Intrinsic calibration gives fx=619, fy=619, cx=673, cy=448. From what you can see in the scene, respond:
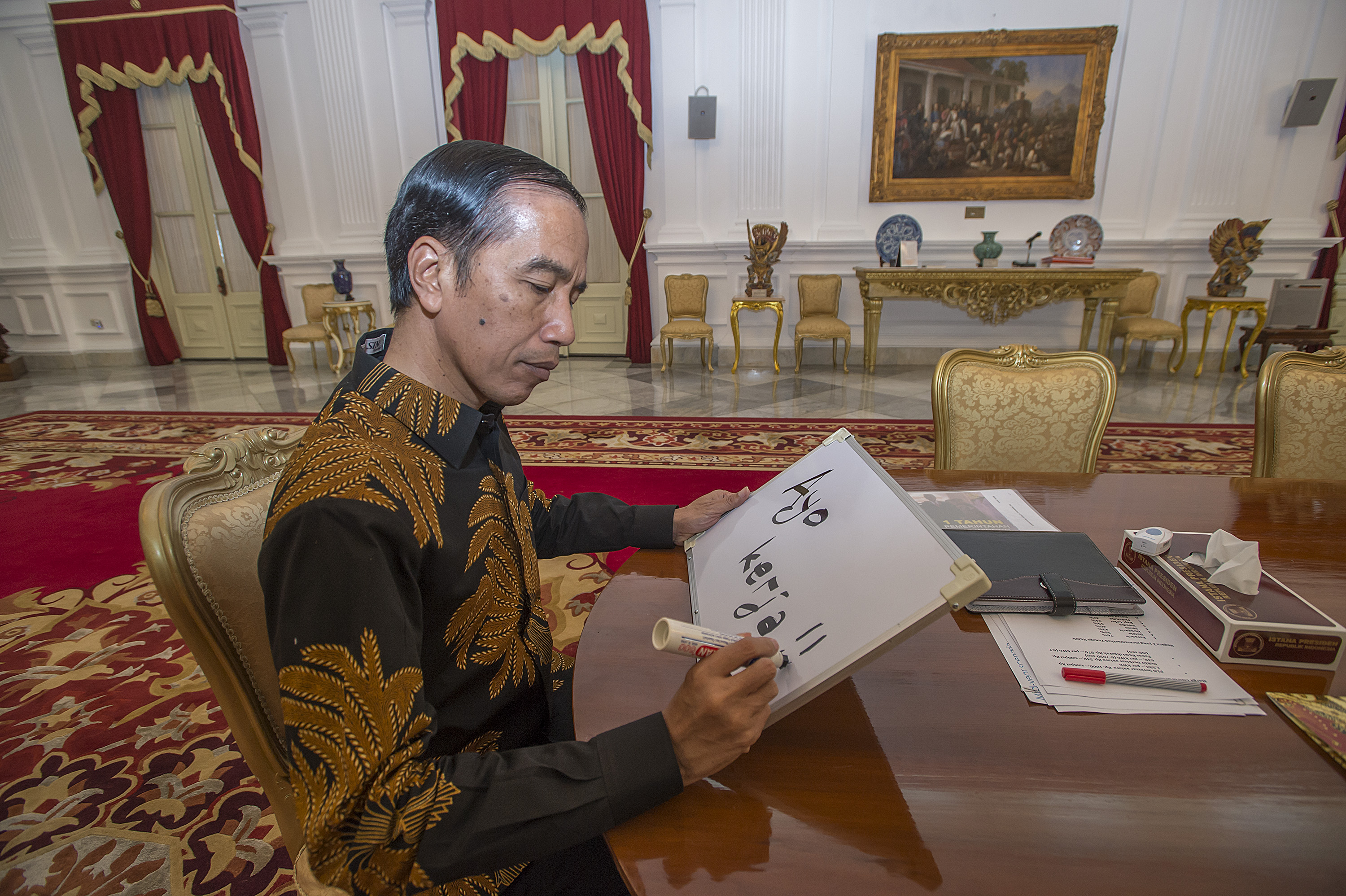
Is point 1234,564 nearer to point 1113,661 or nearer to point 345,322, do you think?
point 1113,661

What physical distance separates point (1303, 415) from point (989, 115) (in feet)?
16.5

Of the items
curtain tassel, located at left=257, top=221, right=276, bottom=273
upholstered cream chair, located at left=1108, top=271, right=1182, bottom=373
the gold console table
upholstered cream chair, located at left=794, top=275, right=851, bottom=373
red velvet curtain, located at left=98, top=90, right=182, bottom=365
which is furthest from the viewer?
curtain tassel, located at left=257, top=221, right=276, bottom=273

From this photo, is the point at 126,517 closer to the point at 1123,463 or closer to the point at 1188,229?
the point at 1123,463

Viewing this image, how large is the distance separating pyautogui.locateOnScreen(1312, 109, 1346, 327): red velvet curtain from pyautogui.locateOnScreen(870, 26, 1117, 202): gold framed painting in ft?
6.60

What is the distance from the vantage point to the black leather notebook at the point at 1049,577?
0.85 m

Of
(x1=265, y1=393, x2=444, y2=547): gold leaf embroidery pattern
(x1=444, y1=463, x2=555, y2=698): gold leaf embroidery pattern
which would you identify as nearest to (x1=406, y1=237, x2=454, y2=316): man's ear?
(x1=265, y1=393, x2=444, y2=547): gold leaf embroidery pattern

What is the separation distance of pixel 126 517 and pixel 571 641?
2.55 metres

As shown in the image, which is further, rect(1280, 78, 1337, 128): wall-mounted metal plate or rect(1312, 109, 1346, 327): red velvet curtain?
rect(1312, 109, 1346, 327): red velvet curtain

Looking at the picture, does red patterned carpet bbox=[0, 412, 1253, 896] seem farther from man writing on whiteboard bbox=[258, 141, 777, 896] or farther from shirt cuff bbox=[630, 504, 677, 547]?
shirt cuff bbox=[630, 504, 677, 547]

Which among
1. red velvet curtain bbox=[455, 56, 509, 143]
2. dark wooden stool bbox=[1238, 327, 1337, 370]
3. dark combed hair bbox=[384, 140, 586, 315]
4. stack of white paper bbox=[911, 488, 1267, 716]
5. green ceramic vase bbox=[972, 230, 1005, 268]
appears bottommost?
dark wooden stool bbox=[1238, 327, 1337, 370]

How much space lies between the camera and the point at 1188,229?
18.5 ft

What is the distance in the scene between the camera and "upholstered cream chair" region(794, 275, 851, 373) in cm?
583

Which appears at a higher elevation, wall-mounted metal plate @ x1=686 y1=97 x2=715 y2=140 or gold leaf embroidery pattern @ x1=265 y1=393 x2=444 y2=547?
wall-mounted metal plate @ x1=686 y1=97 x2=715 y2=140

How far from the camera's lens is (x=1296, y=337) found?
520 cm
